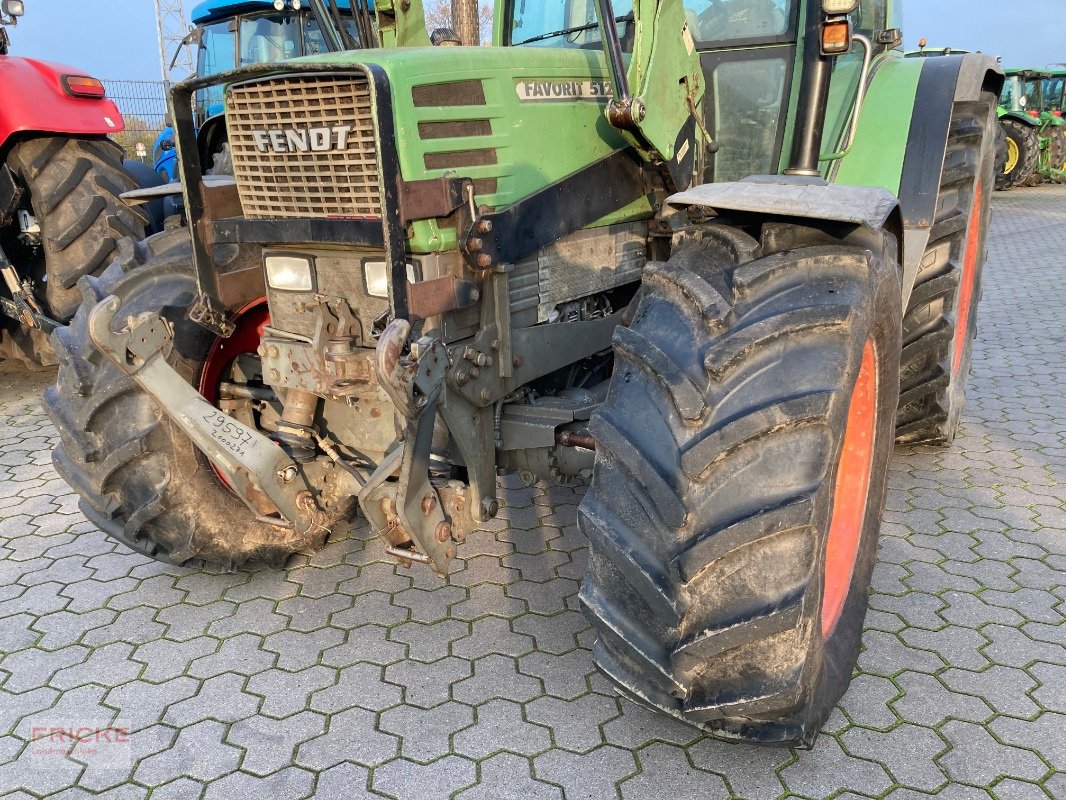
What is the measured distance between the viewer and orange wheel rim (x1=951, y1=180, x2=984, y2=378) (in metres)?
4.01

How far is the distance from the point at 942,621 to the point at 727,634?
139 cm

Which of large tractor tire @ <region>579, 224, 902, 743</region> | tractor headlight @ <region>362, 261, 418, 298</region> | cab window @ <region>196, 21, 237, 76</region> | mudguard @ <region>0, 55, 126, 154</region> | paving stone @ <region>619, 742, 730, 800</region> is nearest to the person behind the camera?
large tractor tire @ <region>579, 224, 902, 743</region>

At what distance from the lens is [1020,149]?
1538 cm

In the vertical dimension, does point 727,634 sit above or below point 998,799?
above

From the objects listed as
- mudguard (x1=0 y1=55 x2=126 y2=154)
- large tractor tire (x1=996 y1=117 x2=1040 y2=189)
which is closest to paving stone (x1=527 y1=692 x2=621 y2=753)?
mudguard (x1=0 y1=55 x2=126 y2=154)

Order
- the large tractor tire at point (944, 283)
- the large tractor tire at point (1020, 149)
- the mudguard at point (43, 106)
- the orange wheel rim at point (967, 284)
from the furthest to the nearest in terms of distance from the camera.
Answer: the large tractor tire at point (1020, 149)
the mudguard at point (43, 106)
the orange wheel rim at point (967, 284)
the large tractor tire at point (944, 283)

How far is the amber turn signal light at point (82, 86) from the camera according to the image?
495 cm

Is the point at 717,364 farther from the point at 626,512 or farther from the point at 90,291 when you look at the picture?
the point at 90,291

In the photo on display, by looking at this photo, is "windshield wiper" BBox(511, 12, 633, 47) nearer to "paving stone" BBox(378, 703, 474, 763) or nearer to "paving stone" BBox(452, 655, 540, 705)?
"paving stone" BBox(452, 655, 540, 705)

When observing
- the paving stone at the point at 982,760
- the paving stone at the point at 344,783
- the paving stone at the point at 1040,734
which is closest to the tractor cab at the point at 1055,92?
the paving stone at the point at 1040,734

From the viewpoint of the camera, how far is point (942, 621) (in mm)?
2852

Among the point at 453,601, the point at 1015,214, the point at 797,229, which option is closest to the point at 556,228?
the point at 797,229

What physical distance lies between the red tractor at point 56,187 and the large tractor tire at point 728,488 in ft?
12.6

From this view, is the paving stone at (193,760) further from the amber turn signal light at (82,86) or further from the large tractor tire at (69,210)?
the amber turn signal light at (82,86)
